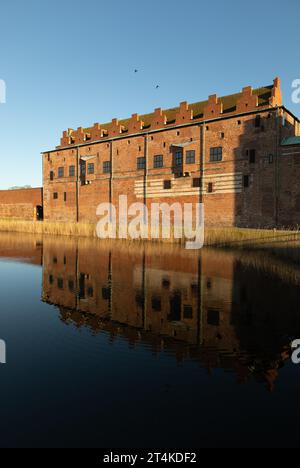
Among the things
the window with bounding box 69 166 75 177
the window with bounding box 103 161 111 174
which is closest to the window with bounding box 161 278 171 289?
the window with bounding box 103 161 111 174

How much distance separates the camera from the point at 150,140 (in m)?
29.6

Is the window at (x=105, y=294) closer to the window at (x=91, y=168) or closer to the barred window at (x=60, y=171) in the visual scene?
the window at (x=91, y=168)

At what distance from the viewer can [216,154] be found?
25641mm

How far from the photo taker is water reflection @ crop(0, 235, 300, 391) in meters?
5.46

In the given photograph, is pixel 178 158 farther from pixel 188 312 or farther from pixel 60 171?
pixel 188 312

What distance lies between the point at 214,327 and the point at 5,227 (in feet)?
102

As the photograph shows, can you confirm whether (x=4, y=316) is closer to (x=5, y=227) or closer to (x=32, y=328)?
(x=32, y=328)

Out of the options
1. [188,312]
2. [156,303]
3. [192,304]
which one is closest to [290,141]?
[192,304]

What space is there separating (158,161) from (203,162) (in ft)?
15.6

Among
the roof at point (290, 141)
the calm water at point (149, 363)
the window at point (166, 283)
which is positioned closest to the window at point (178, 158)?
the roof at point (290, 141)

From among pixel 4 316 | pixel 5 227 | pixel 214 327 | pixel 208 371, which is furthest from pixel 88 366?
pixel 5 227

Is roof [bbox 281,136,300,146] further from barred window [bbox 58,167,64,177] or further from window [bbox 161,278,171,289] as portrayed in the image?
barred window [bbox 58,167,64,177]

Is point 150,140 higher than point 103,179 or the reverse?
higher

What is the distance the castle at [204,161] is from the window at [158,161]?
10 cm
